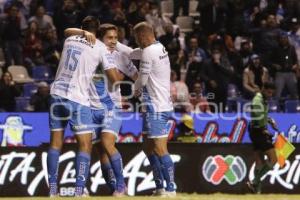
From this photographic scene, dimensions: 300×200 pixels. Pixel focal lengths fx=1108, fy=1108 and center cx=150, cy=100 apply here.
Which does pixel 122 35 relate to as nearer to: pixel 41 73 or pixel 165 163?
pixel 41 73

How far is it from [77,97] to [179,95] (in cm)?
952

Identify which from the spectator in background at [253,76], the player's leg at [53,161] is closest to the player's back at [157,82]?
the player's leg at [53,161]

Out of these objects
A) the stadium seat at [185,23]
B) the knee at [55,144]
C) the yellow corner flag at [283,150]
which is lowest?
the yellow corner flag at [283,150]

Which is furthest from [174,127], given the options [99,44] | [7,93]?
[99,44]

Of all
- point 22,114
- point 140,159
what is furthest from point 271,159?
point 22,114

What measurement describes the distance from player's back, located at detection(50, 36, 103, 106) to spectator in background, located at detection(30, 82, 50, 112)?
8.68 meters

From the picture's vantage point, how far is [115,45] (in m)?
15.7

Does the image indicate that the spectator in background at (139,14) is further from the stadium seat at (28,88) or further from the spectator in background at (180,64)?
the stadium seat at (28,88)

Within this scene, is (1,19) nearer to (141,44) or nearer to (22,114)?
(22,114)

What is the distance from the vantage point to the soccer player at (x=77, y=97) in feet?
48.4

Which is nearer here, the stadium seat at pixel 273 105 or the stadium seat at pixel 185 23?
the stadium seat at pixel 273 105

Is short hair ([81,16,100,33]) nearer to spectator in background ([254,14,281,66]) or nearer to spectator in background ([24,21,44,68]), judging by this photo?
spectator in background ([24,21,44,68])

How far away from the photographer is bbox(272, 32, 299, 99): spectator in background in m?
25.8

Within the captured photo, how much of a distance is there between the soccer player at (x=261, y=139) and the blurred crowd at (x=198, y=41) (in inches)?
121
